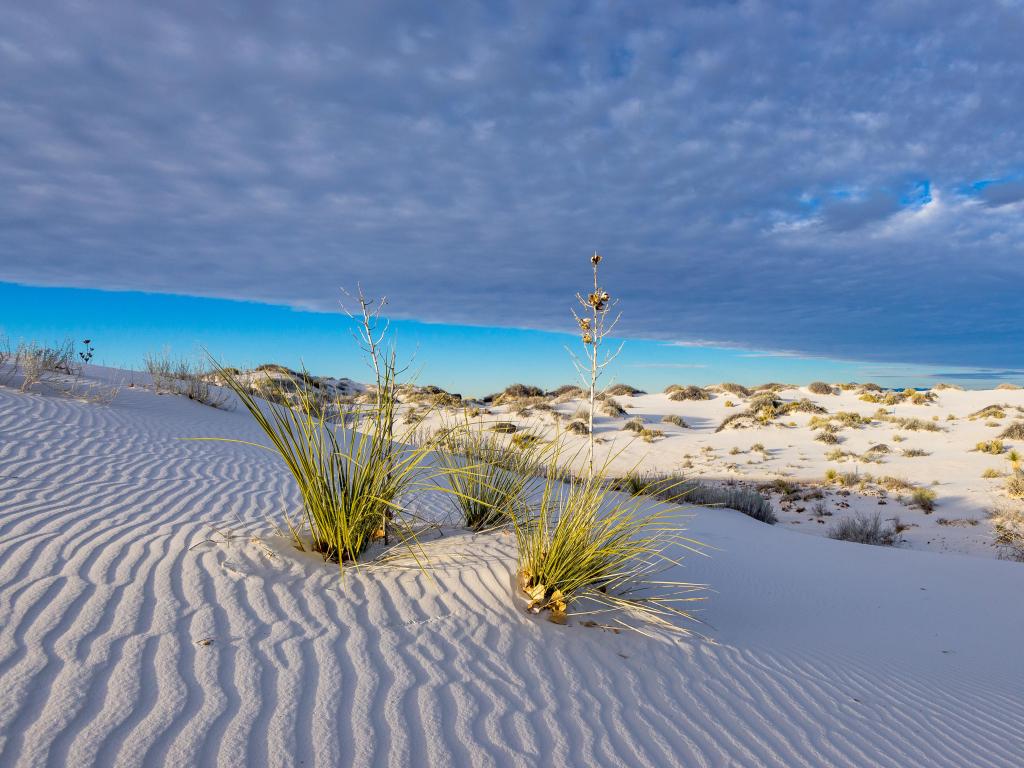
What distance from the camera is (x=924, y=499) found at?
37.2 feet

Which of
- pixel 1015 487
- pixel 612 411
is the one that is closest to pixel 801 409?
pixel 612 411

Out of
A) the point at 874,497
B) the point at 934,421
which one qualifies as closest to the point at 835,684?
the point at 874,497

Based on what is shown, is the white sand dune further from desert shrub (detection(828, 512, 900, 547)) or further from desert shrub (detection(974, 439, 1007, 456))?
desert shrub (detection(974, 439, 1007, 456))

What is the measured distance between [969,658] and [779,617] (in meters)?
1.36

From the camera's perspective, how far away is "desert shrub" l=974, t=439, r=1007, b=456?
15484mm

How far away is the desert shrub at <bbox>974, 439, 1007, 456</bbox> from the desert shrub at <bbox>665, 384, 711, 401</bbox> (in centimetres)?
1364

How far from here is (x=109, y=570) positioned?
340 centimetres

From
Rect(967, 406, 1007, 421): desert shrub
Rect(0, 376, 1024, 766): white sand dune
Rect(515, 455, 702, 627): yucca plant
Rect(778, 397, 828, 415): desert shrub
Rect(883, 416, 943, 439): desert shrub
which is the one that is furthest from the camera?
Rect(778, 397, 828, 415): desert shrub

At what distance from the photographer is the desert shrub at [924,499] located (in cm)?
1120

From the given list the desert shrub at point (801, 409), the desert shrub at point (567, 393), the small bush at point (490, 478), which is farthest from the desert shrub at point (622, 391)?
the small bush at point (490, 478)

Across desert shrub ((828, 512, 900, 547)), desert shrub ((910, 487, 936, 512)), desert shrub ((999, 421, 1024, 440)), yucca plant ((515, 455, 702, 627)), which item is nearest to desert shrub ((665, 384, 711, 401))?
desert shrub ((999, 421, 1024, 440))

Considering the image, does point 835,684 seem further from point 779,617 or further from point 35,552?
point 35,552

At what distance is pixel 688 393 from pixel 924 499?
60.3 ft

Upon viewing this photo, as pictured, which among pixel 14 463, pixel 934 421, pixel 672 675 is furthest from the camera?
pixel 934 421
